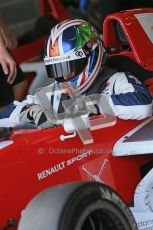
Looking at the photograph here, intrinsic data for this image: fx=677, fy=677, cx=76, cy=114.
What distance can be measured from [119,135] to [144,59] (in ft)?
1.99

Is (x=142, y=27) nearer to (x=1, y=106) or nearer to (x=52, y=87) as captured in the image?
(x=52, y=87)

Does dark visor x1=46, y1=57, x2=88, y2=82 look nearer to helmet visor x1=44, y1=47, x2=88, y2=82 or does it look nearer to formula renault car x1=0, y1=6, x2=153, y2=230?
helmet visor x1=44, y1=47, x2=88, y2=82

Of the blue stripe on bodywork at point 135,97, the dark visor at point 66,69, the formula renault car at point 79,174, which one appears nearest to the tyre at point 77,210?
the formula renault car at point 79,174

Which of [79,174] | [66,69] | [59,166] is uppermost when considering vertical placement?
[66,69]

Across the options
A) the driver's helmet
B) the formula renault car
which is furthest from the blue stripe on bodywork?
the driver's helmet

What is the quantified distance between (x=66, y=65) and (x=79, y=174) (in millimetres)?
614

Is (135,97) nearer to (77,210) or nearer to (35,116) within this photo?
(35,116)

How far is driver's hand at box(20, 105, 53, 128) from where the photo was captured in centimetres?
325

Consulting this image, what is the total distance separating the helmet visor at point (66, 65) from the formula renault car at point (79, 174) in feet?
1.10

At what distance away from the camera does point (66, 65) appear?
3354mm

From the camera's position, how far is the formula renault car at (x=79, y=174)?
2.53 metres

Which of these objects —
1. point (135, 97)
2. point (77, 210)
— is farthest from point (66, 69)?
point (77, 210)

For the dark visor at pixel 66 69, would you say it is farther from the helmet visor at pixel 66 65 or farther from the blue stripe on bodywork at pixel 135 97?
the blue stripe on bodywork at pixel 135 97

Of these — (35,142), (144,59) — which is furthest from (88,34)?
(35,142)
